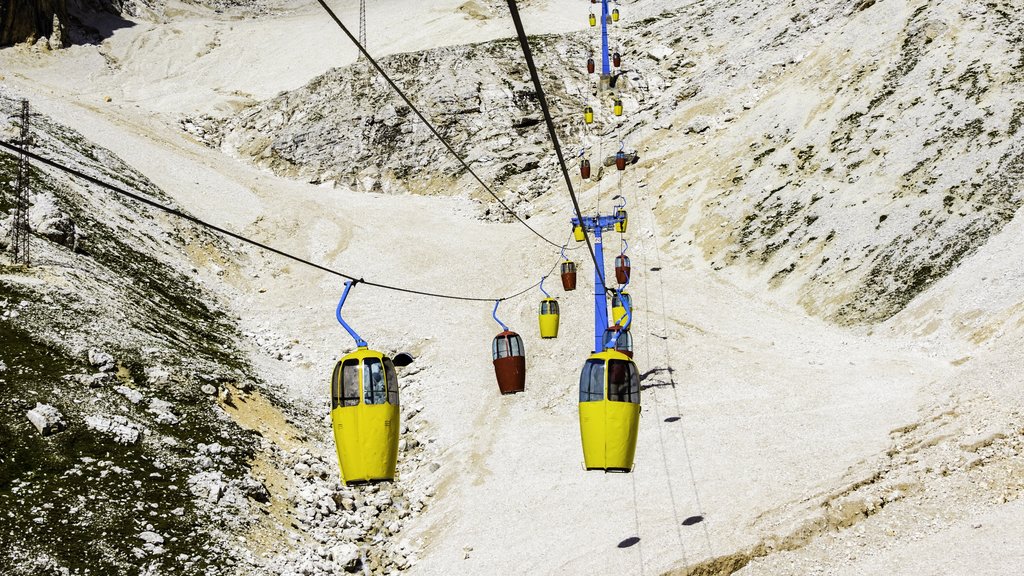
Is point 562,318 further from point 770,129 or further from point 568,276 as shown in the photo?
point 770,129

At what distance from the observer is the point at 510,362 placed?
25.8 meters

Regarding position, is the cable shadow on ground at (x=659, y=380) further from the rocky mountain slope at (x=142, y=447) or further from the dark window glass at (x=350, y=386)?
the dark window glass at (x=350, y=386)

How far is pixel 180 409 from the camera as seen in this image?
24.5 metres

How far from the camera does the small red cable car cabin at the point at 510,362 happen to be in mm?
25828

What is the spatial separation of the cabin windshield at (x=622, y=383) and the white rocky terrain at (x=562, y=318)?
4.28m

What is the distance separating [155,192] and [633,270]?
33943mm

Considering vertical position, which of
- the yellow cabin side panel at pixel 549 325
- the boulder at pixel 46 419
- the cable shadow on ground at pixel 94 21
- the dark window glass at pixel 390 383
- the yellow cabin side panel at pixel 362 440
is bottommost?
the yellow cabin side panel at pixel 549 325

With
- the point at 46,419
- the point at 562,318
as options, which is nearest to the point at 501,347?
the point at 562,318

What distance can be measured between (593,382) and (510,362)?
8.32 meters

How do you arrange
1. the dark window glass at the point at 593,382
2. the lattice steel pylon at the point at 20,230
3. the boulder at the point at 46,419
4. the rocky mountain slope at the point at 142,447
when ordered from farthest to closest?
the lattice steel pylon at the point at 20,230, the boulder at the point at 46,419, the rocky mountain slope at the point at 142,447, the dark window glass at the point at 593,382

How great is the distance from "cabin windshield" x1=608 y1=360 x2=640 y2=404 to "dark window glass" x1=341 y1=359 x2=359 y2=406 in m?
5.54

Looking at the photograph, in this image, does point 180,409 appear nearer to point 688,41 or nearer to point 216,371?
point 216,371

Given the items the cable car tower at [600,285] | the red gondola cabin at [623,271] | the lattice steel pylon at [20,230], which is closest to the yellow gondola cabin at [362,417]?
the cable car tower at [600,285]

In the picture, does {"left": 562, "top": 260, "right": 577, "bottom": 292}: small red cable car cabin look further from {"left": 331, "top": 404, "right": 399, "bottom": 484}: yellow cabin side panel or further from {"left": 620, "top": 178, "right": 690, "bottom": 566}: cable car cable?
{"left": 331, "top": 404, "right": 399, "bottom": 484}: yellow cabin side panel
